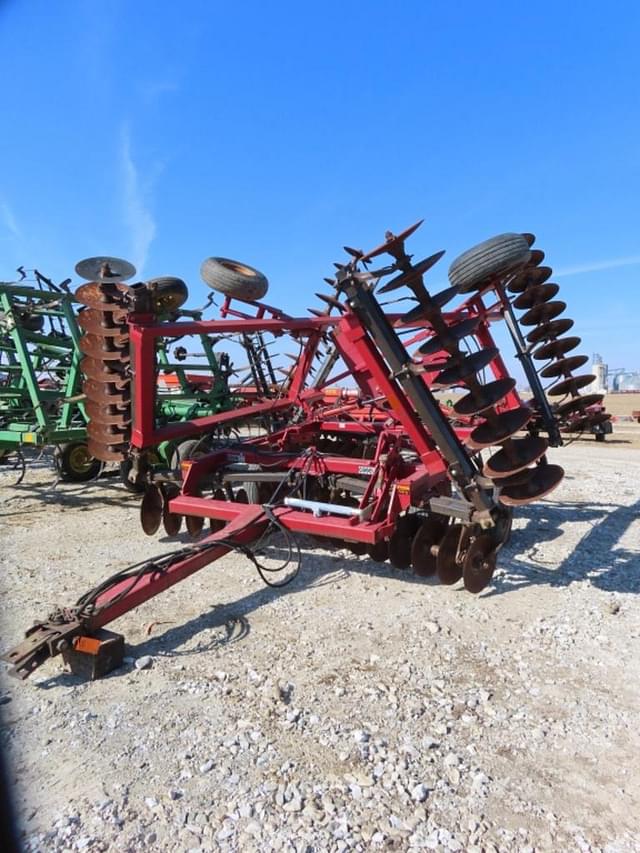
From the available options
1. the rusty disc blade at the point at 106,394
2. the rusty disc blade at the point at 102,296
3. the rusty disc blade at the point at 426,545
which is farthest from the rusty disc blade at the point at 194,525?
the rusty disc blade at the point at 426,545

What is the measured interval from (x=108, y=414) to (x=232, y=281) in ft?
8.50

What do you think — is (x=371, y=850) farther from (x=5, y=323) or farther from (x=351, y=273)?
(x=5, y=323)

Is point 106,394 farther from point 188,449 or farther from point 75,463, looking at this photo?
point 75,463

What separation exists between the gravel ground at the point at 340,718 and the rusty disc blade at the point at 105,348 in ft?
6.37

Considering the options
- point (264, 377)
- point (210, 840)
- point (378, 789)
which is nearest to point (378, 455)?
point (378, 789)

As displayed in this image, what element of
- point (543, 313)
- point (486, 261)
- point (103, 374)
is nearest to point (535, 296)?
point (543, 313)

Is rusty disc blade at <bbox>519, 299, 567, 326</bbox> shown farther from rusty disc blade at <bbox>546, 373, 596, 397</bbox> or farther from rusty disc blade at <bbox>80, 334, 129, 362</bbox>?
rusty disc blade at <bbox>80, 334, 129, 362</bbox>

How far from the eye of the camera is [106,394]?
18.5 ft

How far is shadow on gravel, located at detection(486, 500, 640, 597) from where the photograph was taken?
4895 millimetres

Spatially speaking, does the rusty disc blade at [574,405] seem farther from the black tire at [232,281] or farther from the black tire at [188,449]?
the black tire at [188,449]

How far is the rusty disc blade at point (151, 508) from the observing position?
577cm

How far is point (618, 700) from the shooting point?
3.05 meters

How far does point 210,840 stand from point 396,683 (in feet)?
4.51

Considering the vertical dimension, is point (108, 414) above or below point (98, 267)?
below
